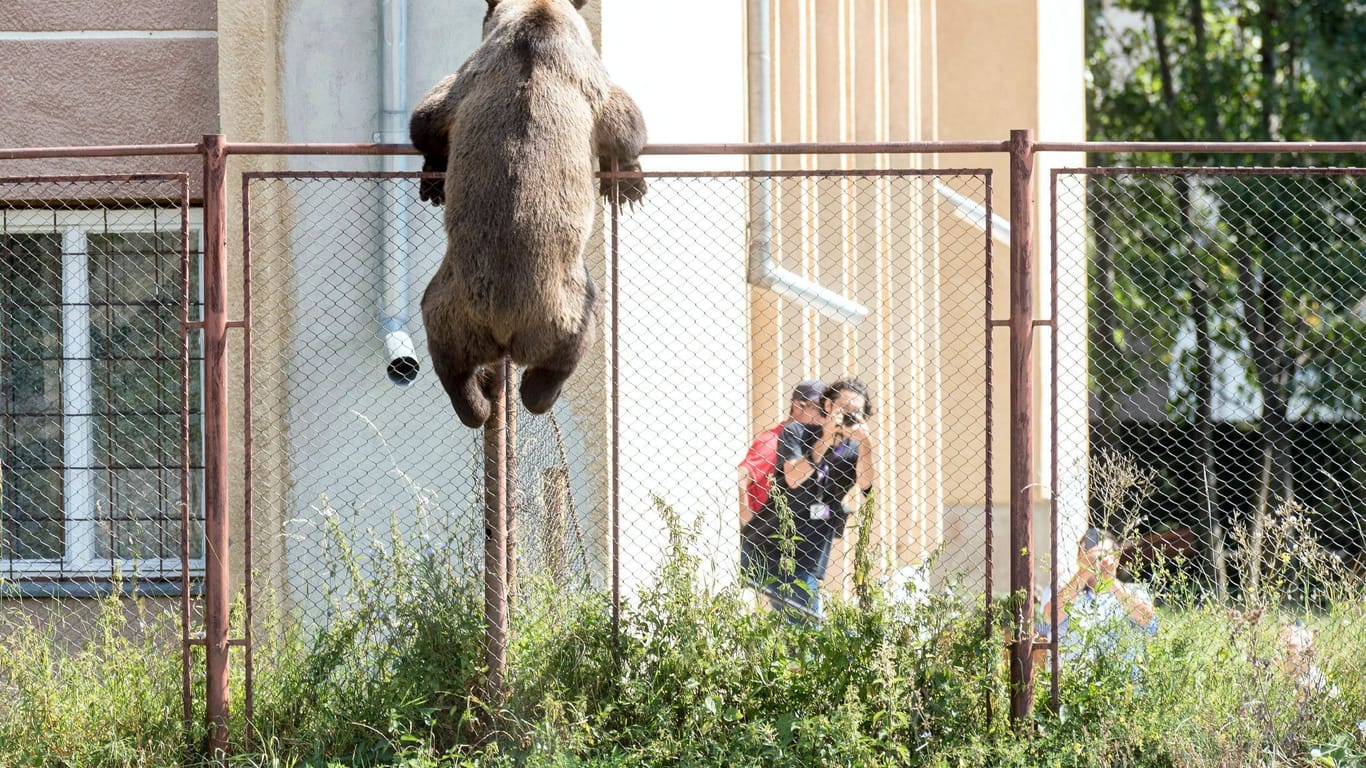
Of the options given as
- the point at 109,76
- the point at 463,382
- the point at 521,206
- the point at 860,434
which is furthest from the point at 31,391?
the point at 860,434

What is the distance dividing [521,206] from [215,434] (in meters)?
1.76

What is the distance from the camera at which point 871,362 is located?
10.6m

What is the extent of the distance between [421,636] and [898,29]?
25.2 feet

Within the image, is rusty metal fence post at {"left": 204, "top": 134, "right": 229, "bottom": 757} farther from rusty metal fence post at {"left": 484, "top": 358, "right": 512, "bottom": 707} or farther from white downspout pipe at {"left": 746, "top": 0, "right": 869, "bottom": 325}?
white downspout pipe at {"left": 746, "top": 0, "right": 869, "bottom": 325}

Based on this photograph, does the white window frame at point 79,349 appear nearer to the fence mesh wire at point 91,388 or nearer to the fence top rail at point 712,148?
the fence mesh wire at point 91,388

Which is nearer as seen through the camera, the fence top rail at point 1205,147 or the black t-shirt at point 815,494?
the fence top rail at point 1205,147

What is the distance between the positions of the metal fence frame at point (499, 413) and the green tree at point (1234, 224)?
10.2 metres

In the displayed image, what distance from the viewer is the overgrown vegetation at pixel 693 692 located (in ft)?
18.1

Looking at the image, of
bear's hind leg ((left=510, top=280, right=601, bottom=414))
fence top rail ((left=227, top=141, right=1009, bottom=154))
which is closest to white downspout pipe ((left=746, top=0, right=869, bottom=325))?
fence top rail ((left=227, top=141, right=1009, bottom=154))

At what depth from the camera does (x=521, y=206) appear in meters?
5.20

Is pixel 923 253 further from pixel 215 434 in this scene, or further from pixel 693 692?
pixel 215 434

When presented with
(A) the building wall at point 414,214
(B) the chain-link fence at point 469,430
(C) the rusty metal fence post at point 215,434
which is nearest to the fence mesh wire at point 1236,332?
(A) the building wall at point 414,214

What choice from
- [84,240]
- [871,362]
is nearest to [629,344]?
[84,240]

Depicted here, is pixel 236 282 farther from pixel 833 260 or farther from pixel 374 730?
pixel 833 260
